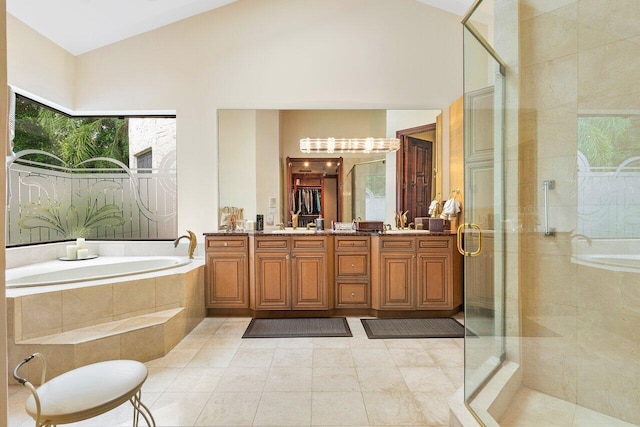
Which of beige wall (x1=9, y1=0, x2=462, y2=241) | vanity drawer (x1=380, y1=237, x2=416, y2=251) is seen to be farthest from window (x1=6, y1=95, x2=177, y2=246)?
vanity drawer (x1=380, y1=237, x2=416, y2=251)

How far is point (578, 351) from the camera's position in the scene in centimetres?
179

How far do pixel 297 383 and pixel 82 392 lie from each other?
128cm

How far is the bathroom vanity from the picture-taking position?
11.0 ft

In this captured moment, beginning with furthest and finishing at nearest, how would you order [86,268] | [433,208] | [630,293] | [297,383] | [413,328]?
[433,208], [86,268], [413,328], [297,383], [630,293]

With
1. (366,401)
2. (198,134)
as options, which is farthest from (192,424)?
(198,134)

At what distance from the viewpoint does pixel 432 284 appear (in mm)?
3369

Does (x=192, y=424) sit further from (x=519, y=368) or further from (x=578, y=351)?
(x=578, y=351)

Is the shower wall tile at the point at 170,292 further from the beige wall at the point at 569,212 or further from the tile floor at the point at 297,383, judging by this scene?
the beige wall at the point at 569,212

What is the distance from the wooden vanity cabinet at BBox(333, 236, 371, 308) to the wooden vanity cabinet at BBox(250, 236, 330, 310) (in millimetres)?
154

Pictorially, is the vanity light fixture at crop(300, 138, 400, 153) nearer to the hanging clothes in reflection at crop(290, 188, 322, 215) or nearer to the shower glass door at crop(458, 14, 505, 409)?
the hanging clothes in reflection at crop(290, 188, 322, 215)

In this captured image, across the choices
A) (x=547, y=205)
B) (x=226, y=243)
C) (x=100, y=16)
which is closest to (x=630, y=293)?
(x=547, y=205)

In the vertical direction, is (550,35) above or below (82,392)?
above

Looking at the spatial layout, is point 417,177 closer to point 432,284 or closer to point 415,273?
point 415,273

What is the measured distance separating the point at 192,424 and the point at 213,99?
3396 mm
